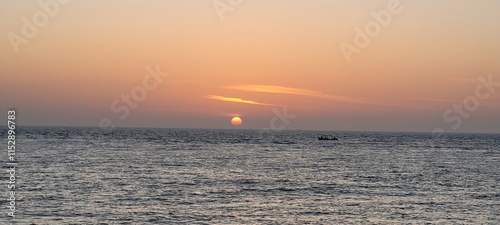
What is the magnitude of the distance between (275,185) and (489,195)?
21673 millimetres

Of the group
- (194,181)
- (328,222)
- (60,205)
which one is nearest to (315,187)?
(194,181)

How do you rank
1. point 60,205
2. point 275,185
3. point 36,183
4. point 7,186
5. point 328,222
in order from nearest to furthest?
point 328,222, point 60,205, point 7,186, point 36,183, point 275,185

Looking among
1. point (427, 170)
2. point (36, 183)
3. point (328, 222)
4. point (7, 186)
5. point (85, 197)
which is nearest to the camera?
point (328, 222)

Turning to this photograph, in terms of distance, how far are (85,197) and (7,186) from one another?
9.38m

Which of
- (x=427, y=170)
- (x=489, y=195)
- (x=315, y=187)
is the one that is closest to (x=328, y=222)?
(x=315, y=187)

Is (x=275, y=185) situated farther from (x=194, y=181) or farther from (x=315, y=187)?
(x=194, y=181)

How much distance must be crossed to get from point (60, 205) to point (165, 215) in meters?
9.21

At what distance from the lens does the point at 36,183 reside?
60219 mm

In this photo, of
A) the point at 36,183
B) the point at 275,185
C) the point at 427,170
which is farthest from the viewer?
the point at 427,170

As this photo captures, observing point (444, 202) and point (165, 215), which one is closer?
point (165, 215)

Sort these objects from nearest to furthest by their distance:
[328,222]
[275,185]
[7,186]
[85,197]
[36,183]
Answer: [328,222]
[85,197]
[7,186]
[36,183]
[275,185]

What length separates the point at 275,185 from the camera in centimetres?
6456

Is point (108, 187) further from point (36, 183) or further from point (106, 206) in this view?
point (106, 206)

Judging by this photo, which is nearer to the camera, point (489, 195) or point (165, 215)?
point (165, 215)
